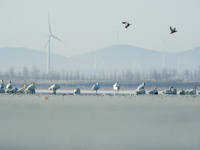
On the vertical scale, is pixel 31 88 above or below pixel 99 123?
above

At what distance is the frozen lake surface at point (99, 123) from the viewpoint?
30219 millimetres

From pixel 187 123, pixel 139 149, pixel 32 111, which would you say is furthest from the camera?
pixel 32 111

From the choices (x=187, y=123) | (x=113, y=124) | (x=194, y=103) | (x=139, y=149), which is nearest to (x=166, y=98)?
(x=194, y=103)

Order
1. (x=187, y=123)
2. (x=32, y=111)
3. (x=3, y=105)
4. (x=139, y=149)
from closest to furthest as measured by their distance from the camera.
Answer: (x=139, y=149), (x=187, y=123), (x=32, y=111), (x=3, y=105)

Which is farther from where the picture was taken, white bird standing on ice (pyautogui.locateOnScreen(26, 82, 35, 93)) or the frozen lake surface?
white bird standing on ice (pyautogui.locateOnScreen(26, 82, 35, 93))

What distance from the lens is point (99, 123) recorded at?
33938 millimetres

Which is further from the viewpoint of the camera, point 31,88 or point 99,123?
point 31,88

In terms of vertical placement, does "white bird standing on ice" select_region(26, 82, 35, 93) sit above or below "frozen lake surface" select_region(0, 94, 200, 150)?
above

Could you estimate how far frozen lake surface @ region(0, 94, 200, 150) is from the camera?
99.1ft

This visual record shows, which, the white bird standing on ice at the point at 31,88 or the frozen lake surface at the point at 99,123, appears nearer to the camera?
the frozen lake surface at the point at 99,123

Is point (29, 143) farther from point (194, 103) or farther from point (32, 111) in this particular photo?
point (194, 103)

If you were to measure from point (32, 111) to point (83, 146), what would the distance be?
9967 mm

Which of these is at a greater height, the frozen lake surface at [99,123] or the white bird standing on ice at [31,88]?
the white bird standing on ice at [31,88]

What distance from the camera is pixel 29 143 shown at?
29922 millimetres
